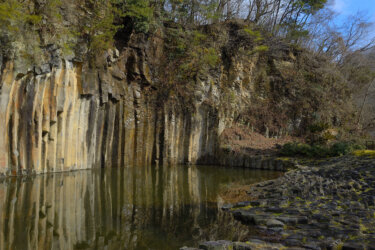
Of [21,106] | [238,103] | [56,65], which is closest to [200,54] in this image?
[238,103]

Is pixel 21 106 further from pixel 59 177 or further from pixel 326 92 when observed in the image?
pixel 326 92

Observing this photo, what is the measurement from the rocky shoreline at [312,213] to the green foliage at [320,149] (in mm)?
5262

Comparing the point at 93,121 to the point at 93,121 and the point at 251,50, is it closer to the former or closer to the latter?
the point at 93,121

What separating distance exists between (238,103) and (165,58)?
301 inches

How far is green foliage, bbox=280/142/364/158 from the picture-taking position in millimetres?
18456

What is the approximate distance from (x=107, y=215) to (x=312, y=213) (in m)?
4.93

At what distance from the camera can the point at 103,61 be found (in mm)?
17719

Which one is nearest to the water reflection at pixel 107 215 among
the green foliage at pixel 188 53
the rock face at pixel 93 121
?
the rock face at pixel 93 121

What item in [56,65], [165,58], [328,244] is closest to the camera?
[328,244]

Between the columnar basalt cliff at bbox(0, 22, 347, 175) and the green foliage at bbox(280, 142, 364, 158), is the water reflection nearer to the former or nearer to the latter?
the columnar basalt cliff at bbox(0, 22, 347, 175)

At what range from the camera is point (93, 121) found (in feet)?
56.5

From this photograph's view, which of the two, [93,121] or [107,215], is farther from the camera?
[93,121]

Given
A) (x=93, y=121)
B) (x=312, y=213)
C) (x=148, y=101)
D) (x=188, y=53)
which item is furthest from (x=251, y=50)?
(x=312, y=213)

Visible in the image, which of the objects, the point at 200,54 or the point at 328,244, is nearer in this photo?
the point at 328,244
